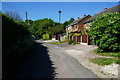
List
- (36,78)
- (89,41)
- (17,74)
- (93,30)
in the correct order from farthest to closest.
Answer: (89,41)
(93,30)
(17,74)
(36,78)

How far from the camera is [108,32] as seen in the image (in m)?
12.6

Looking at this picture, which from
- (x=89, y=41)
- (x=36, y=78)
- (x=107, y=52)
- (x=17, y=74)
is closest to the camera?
(x=36, y=78)

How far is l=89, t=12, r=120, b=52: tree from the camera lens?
12.4m

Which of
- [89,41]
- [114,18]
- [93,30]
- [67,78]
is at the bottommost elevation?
[67,78]

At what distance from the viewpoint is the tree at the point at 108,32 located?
12375mm

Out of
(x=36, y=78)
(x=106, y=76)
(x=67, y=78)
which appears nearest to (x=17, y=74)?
(x=36, y=78)

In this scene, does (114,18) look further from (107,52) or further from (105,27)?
(107,52)

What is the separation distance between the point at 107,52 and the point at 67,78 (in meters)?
8.73

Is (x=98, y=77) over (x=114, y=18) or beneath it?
beneath

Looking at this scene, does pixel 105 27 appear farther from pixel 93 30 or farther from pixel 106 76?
pixel 106 76

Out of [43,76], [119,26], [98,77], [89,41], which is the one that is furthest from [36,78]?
[89,41]

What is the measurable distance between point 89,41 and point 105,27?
29.3ft

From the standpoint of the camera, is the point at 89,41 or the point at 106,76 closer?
the point at 106,76

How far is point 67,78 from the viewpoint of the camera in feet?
19.6
